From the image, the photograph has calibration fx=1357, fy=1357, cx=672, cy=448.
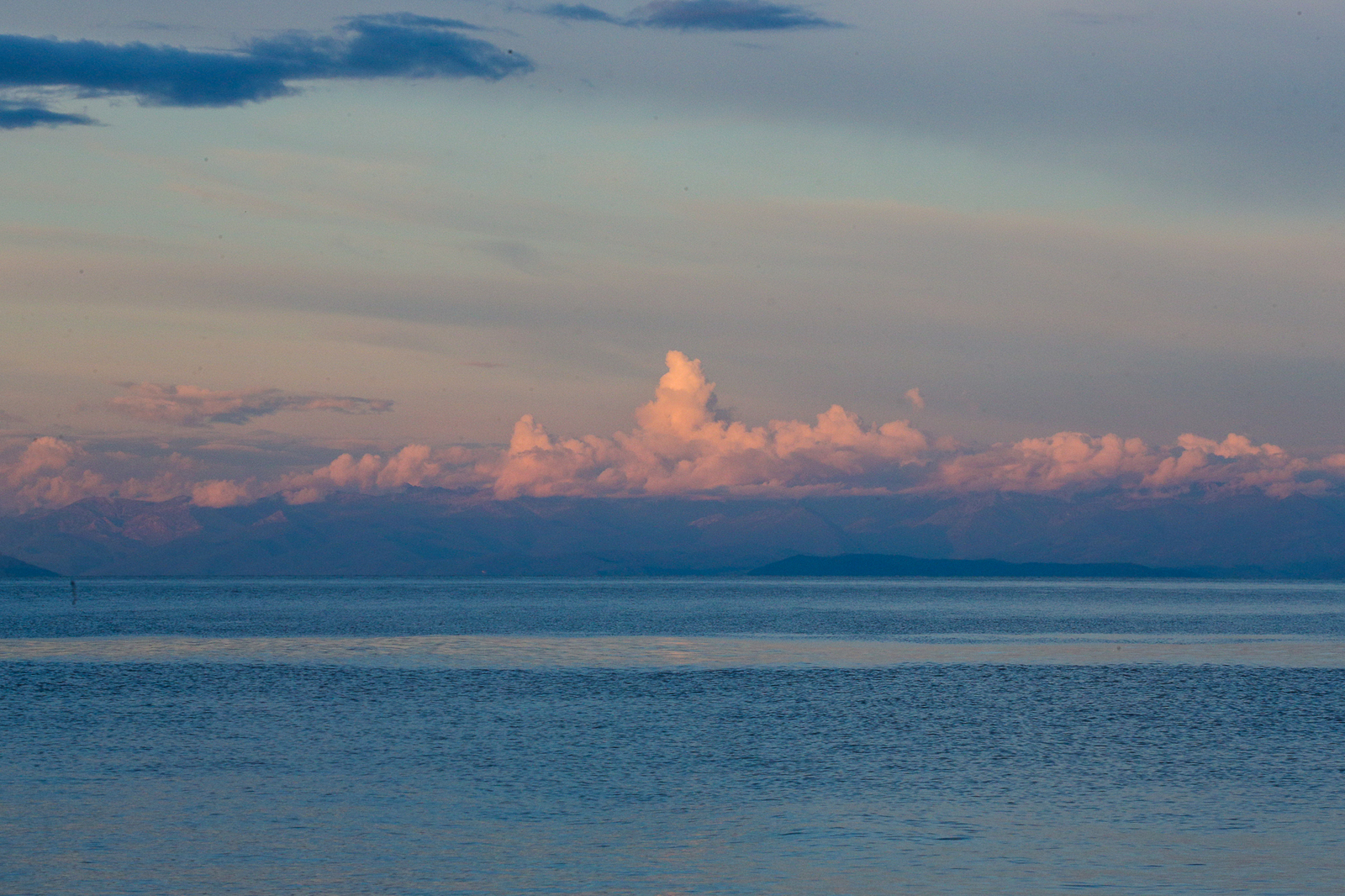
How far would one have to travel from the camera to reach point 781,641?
11800cm

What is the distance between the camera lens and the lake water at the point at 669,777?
29.7 metres

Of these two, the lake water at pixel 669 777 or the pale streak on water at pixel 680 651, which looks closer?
the lake water at pixel 669 777

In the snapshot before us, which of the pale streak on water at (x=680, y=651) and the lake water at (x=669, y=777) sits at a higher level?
the lake water at (x=669, y=777)

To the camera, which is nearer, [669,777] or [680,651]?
[669,777]

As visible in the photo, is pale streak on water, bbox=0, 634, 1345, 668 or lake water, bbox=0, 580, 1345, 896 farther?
pale streak on water, bbox=0, 634, 1345, 668

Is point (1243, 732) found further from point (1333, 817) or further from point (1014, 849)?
point (1014, 849)

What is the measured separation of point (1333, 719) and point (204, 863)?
47.7 metres

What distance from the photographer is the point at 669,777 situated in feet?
139

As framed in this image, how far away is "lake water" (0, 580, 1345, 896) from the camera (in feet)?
97.5

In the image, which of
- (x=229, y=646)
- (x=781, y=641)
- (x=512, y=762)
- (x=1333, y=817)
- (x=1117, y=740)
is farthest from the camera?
(x=781, y=641)

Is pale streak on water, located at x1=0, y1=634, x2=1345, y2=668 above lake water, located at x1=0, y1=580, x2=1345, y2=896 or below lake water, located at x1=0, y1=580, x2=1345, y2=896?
below

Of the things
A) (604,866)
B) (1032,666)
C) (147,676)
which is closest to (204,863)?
(604,866)

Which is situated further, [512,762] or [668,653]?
[668,653]

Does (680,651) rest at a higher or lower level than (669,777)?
lower
